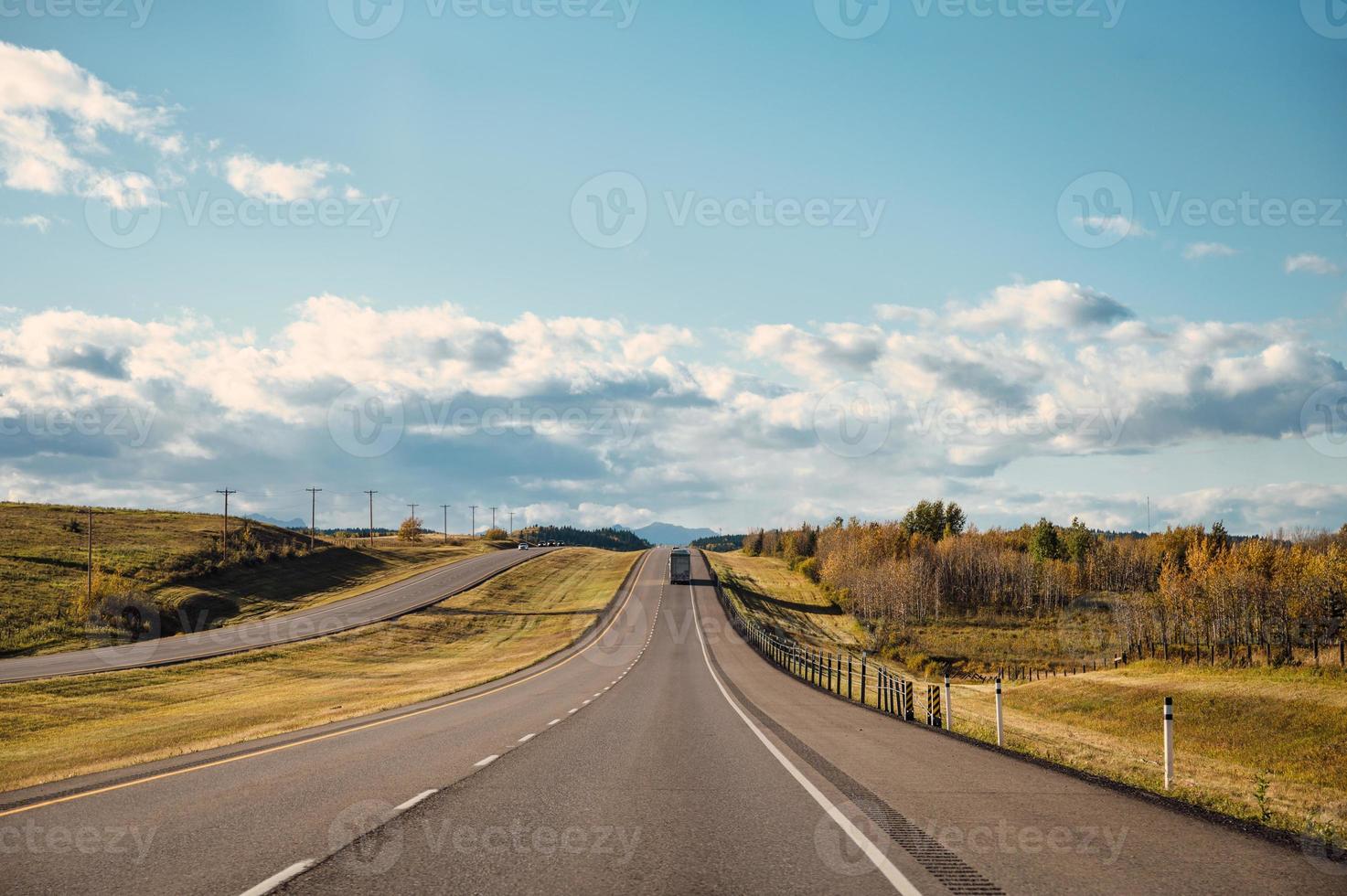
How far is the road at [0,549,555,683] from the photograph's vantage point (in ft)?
140

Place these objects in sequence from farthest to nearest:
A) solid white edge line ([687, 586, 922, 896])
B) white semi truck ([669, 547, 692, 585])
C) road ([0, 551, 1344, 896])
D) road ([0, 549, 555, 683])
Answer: white semi truck ([669, 547, 692, 585]) → road ([0, 549, 555, 683]) → road ([0, 551, 1344, 896]) → solid white edge line ([687, 586, 922, 896])

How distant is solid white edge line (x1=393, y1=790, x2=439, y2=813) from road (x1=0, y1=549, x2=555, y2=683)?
119 ft

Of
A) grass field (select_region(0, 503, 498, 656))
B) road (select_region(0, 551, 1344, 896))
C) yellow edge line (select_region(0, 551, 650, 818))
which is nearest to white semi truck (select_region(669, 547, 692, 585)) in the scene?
grass field (select_region(0, 503, 498, 656))

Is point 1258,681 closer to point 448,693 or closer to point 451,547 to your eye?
point 448,693

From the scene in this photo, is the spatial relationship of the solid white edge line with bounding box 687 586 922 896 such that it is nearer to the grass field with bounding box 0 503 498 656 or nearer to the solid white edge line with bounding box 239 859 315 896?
the solid white edge line with bounding box 239 859 315 896

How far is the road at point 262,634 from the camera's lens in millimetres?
42625

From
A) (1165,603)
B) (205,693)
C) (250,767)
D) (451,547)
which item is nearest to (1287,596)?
(1165,603)

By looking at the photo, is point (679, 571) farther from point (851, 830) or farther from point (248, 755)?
point (851, 830)

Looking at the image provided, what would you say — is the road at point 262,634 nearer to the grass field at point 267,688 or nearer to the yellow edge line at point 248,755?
the grass field at point 267,688

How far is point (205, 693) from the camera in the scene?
1462 inches

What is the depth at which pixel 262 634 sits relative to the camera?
59.8 m

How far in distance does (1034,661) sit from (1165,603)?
83.5 feet

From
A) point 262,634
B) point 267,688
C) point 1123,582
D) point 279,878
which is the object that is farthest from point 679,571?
point 279,878

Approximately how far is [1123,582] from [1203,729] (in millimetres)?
119831
